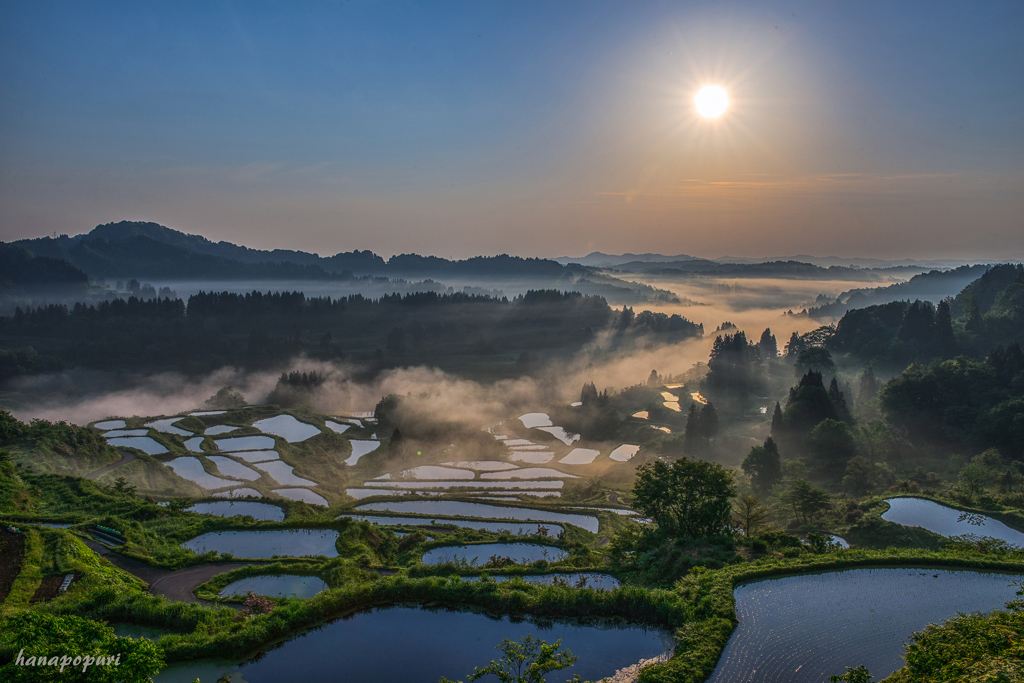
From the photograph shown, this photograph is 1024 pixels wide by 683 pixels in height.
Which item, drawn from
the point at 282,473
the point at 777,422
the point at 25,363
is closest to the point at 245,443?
the point at 282,473

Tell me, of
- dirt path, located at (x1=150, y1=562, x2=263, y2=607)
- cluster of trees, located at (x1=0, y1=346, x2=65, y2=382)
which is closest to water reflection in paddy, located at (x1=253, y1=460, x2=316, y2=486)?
dirt path, located at (x1=150, y1=562, x2=263, y2=607)

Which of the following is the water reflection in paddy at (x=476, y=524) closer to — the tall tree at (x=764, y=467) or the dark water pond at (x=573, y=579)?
the dark water pond at (x=573, y=579)

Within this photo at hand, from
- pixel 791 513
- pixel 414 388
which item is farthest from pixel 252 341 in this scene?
pixel 791 513

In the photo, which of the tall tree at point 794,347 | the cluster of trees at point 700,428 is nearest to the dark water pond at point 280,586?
the cluster of trees at point 700,428

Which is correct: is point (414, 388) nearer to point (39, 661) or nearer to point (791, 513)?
point (791, 513)

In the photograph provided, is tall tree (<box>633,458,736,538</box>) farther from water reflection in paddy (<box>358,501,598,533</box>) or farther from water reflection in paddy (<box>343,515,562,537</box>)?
water reflection in paddy (<box>358,501,598,533</box>)

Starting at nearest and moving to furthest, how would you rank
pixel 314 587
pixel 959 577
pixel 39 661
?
pixel 39 661
pixel 959 577
pixel 314 587
